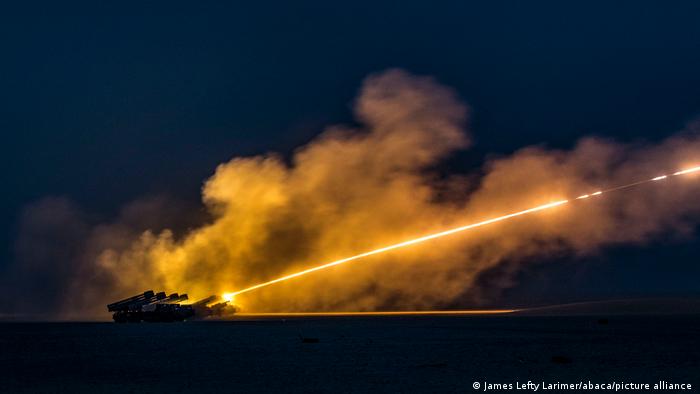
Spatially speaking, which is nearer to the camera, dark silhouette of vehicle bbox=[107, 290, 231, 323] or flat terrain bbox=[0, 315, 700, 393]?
flat terrain bbox=[0, 315, 700, 393]

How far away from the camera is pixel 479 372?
6059 cm

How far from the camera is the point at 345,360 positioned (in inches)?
2768

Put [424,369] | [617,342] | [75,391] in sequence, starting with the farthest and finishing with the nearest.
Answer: [617,342]
[424,369]
[75,391]

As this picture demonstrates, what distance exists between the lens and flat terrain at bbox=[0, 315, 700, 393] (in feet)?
185

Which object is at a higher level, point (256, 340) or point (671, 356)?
point (256, 340)

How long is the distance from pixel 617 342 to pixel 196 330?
57.0m

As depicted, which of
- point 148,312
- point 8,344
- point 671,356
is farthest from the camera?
point 148,312

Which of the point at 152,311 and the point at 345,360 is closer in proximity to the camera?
the point at 345,360

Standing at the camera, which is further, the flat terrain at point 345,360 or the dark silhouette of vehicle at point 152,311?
the dark silhouette of vehicle at point 152,311

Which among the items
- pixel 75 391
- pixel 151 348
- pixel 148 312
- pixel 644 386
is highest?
pixel 148 312

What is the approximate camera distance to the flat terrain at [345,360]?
5644cm

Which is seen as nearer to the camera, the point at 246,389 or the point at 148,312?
the point at 246,389

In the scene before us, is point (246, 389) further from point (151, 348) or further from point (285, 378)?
point (151, 348)

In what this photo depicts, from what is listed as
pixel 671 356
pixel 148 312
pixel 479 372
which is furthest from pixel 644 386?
pixel 148 312
